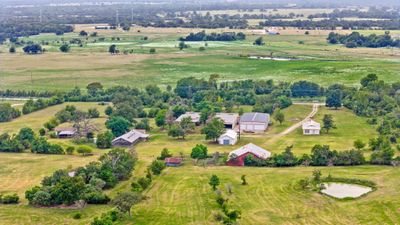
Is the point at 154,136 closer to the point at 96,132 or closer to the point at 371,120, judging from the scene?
the point at 96,132

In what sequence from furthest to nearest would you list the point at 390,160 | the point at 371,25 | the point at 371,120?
the point at 371,25 < the point at 371,120 < the point at 390,160

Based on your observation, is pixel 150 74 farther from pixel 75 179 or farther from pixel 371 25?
pixel 371 25

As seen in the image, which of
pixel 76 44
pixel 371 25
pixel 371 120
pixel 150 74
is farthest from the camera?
pixel 371 25

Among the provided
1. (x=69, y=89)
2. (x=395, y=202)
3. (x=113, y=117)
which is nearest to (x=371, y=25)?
(x=69, y=89)

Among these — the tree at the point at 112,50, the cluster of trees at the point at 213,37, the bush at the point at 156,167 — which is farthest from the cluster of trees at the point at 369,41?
the bush at the point at 156,167

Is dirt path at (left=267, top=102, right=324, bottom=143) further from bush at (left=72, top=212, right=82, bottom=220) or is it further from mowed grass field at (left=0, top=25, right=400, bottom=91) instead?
bush at (left=72, top=212, right=82, bottom=220)

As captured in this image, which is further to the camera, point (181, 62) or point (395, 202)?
point (181, 62)

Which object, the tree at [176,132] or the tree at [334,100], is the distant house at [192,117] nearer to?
the tree at [176,132]
